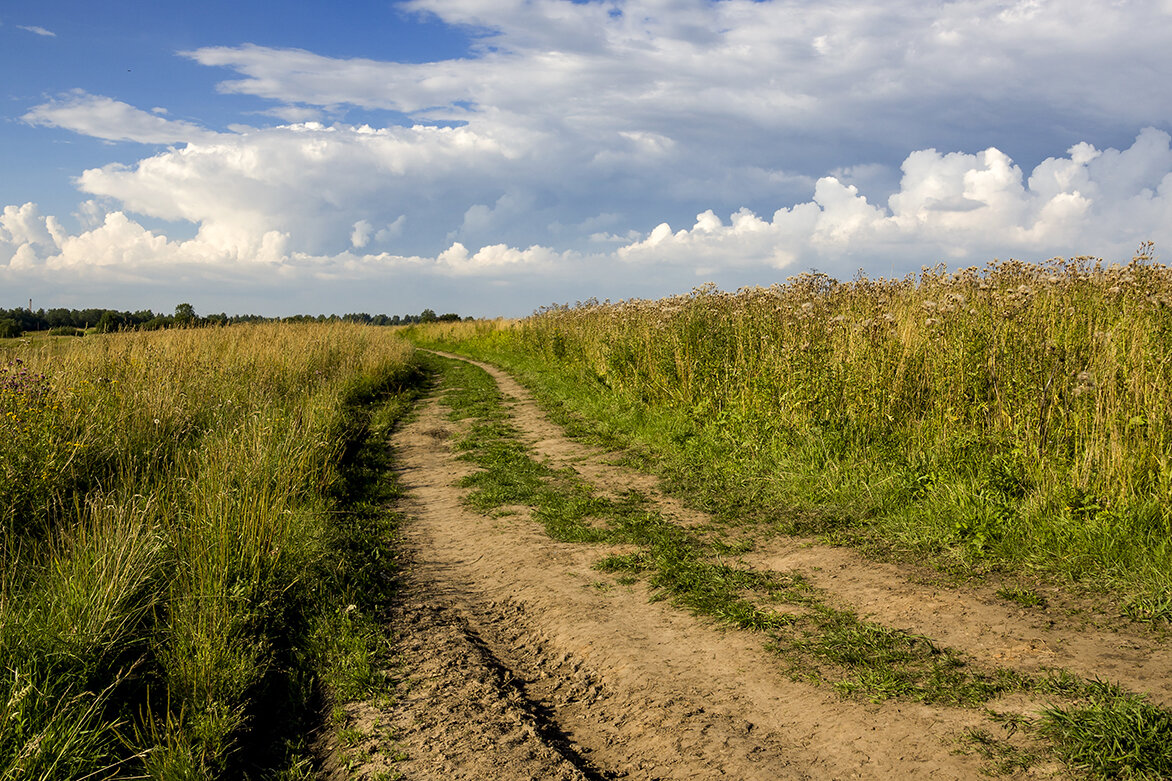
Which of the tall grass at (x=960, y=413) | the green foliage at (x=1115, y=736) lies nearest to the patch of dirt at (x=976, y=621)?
the green foliage at (x=1115, y=736)

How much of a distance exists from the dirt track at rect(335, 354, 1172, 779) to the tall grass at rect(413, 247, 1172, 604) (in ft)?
3.19

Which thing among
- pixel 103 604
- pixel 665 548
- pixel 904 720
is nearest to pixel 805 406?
pixel 665 548

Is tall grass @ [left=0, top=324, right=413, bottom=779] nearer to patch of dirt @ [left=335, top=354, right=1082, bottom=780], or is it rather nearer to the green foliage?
patch of dirt @ [left=335, top=354, right=1082, bottom=780]

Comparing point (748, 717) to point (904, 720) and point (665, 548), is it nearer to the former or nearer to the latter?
point (904, 720)

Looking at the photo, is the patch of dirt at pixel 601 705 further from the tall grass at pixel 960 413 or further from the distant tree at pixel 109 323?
the distant tree at pixel 109 323

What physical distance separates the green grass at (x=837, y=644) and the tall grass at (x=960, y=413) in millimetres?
918

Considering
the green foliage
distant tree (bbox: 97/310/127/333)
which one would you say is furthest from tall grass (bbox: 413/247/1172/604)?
distant tree (bbox: 97/310/127/333)

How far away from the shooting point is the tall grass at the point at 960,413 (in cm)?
A: 491

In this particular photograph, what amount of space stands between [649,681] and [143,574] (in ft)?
9.70

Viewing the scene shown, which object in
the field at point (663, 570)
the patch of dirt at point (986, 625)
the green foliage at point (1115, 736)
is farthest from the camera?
the patch of dirt at point (986, 625)

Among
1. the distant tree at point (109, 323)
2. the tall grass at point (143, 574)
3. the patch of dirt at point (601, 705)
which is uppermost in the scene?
the distant tree at point (109, 323)

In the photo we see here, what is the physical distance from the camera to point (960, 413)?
6602 mm

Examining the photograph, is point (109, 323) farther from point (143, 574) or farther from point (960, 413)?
point (960, 413)

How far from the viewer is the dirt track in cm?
293
